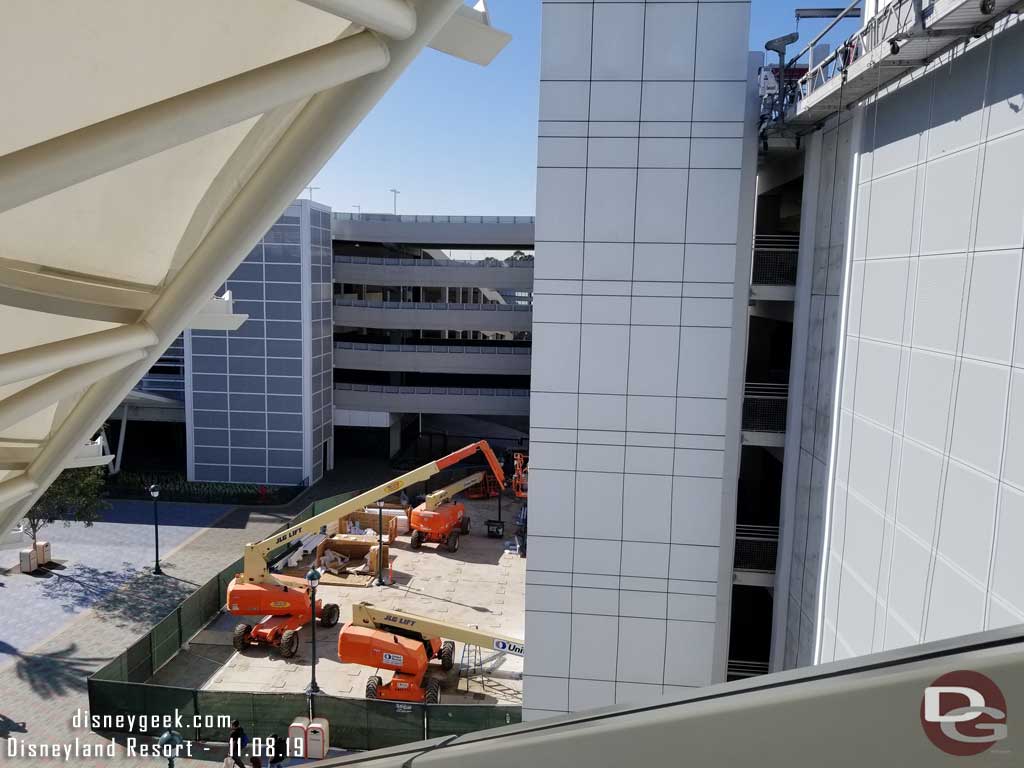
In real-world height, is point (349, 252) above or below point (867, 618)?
above

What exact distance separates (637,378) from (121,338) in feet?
37.3

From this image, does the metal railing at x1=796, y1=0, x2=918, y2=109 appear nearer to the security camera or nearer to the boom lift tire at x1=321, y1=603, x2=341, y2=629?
the security camera

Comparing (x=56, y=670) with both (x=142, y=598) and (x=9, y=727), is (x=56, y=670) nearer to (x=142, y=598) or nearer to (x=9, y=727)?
(x=9, y=727)

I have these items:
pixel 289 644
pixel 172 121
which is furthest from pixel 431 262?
pixel 172 121

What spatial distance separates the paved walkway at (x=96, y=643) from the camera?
15961 mm

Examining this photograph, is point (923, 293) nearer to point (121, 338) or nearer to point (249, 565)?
point (121, 338)

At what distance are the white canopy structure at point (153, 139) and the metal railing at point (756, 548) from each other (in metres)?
13.2

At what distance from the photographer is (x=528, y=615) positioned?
15.2 metres

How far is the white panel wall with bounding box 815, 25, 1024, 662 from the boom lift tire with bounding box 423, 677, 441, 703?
9.75 meters

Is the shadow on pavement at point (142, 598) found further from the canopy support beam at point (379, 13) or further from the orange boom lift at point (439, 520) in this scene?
the canopy support beam at point (379, 13)

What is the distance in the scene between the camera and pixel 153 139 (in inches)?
80.6

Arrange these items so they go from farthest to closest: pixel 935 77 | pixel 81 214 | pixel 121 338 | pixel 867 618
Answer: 1. pixel 867 618
2. pixel 935 77
3. pixel 121 338
4. pixel 81 214

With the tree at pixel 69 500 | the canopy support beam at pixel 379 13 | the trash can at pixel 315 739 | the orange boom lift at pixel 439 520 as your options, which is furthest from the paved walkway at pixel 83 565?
the canopy support beam at pixel 379 13

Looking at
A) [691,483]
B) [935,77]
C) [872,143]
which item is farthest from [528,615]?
[935,77]
